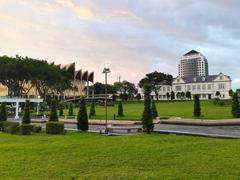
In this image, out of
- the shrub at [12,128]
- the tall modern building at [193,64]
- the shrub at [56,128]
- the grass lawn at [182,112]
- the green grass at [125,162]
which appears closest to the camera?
the green grass at [125,162]

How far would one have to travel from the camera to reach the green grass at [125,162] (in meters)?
7.64

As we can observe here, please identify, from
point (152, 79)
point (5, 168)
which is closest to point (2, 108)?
point (5, 168)

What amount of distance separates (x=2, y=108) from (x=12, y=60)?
31.9 m

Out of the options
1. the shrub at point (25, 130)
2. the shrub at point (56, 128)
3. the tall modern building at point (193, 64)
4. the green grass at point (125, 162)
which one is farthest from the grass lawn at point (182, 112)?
the tall modern building at point (193, 64)

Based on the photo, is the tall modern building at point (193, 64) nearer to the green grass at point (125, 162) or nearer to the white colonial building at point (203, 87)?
the white colonial building at point (203, 87)

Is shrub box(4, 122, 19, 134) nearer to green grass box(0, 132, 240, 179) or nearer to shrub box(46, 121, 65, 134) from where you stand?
shrub box(46, 121, 65, 134)

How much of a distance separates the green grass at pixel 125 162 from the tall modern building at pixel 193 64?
140 m

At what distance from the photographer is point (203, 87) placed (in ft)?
351

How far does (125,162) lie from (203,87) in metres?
102

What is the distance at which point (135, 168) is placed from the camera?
8289 millimetres

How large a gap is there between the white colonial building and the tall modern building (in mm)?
35935

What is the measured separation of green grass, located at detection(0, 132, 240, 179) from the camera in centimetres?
764

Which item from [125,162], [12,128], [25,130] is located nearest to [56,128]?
[25,130]

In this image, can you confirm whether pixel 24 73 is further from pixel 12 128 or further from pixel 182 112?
pixel 12 128
